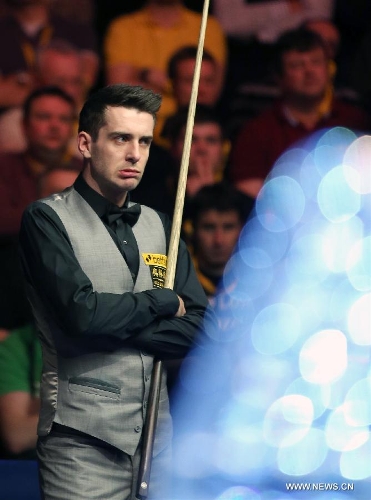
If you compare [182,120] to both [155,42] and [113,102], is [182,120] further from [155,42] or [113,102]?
[113,102]

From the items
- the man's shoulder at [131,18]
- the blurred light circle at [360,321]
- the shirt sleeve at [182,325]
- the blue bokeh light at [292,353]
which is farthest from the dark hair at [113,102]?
the blurred light circle at [360,321]

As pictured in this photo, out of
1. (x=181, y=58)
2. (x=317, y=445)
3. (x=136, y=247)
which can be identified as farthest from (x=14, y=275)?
(x=136, y=247)

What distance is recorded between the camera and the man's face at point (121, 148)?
7.00ft

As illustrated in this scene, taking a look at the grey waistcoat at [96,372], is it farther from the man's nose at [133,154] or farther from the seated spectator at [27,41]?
the seated spectator at [27,41]

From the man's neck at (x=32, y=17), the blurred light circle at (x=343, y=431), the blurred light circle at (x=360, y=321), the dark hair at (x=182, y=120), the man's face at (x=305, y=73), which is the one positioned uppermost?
the man's neck at (x=32, y=17)

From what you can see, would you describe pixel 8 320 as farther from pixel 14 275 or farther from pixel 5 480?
pixel 5 480

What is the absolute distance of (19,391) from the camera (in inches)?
157

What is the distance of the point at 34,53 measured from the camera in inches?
165

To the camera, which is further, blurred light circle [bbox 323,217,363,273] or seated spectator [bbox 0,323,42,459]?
blurred light circle [bbox 323,217,363,273]

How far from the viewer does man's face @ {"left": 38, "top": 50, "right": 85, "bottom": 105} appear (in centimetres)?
418

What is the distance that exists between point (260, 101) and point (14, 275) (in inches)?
58.5

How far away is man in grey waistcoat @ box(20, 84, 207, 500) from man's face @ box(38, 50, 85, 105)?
6.69 feet

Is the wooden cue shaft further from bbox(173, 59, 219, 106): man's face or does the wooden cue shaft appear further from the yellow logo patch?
bbox(173, 59, 219, 106): man's face

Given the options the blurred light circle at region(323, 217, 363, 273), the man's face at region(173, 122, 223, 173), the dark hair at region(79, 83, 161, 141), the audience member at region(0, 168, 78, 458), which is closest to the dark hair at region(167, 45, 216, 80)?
the man's face at region(173, 122, 223, 173)
